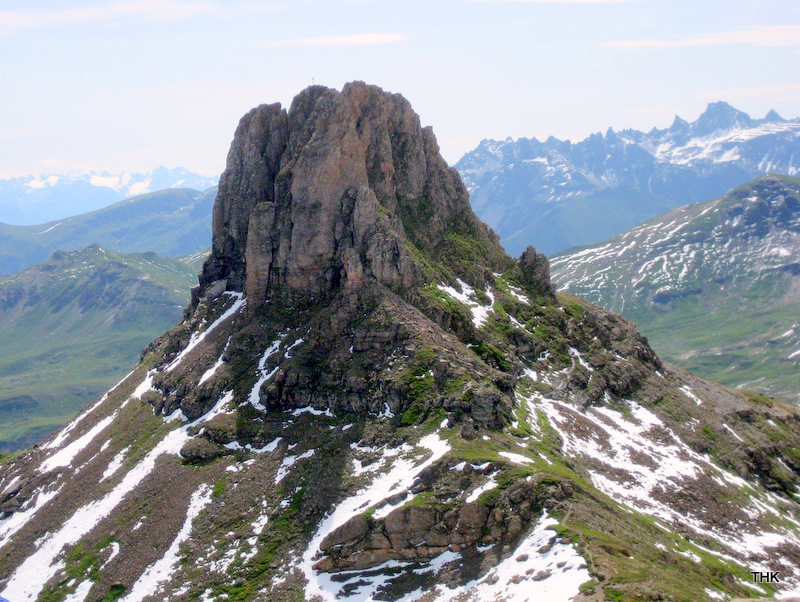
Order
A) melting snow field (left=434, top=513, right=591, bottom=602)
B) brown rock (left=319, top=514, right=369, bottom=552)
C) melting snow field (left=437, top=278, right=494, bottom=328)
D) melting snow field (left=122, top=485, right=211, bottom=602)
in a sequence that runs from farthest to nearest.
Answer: melting snow field (left=437, top=278, right=494, bottom=328), melting snow field (left=122, top=485, right=211, bottom=602), brown rock (left=319, top=514, right=369, bottom=552), melting snow field (left=434, top=513, right=591, bottom=602)

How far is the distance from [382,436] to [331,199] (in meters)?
44.5

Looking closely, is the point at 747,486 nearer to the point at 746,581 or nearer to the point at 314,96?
the point at 746,581

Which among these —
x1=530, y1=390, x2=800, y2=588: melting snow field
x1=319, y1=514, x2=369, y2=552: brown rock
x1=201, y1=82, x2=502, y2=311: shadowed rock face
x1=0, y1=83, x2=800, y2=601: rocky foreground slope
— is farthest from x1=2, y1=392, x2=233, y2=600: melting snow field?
x1=530, y1=390, x2=800, y2=588: melting snow field

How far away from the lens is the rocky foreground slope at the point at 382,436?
2591 inches

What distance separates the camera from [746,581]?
71250 mm

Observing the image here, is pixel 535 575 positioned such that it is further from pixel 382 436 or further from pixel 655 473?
pixel 655 473

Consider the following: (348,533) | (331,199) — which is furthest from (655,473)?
(331,199)

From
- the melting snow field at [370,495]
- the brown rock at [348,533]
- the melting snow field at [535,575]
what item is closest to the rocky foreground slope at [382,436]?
the melting snow field at [535,575]

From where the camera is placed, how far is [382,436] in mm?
84812

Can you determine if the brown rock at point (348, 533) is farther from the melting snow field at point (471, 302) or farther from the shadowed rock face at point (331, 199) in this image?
the melting snow field at point (471, 302)

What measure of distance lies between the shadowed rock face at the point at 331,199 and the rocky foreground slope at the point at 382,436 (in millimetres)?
396

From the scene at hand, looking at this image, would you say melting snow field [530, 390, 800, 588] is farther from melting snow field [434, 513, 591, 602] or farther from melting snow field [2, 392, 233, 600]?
melting snow field [2, 392, 233, 600]

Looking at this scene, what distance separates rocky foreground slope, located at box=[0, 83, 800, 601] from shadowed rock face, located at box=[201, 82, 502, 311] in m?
0.40

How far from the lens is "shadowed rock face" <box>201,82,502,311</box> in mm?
110250
